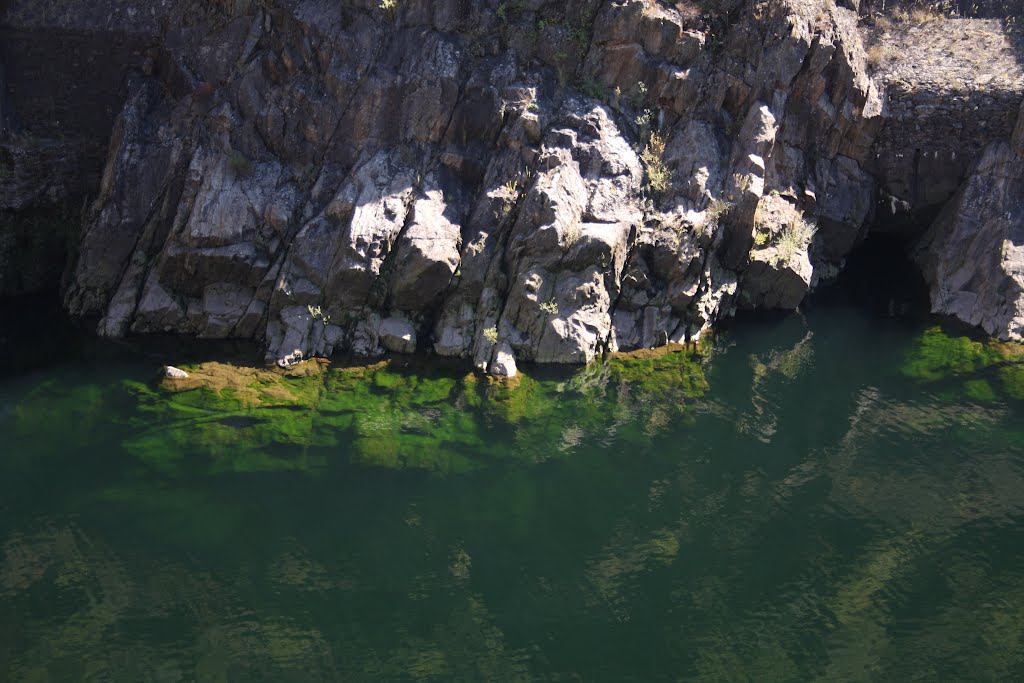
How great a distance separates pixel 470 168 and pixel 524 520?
32.0 feet

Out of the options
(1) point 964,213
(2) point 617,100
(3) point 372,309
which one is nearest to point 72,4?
(3) point 372,309

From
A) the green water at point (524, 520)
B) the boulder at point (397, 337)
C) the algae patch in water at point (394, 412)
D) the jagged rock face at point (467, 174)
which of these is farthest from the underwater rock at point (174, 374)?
the boulder at point (397, 337)

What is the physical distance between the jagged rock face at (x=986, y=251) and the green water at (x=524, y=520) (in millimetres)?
1188

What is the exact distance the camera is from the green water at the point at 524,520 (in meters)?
12.4

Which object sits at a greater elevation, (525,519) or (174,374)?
(525,519)

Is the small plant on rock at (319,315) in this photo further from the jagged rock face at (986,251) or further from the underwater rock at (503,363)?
the jagged rock face at (986,251)

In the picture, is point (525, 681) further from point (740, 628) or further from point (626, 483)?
point (626, 483)

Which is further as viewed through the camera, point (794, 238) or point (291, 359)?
point (794, 238)

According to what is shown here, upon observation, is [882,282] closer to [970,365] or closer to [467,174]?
[970,365]

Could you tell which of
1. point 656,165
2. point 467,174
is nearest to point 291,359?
point 467,174

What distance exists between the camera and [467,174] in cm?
2181

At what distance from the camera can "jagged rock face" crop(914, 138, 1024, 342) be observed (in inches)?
824

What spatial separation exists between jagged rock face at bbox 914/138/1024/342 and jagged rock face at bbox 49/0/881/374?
3135 mm

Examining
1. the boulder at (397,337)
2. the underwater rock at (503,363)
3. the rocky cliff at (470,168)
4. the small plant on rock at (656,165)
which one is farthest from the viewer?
the small plant on rock at (656,165)
